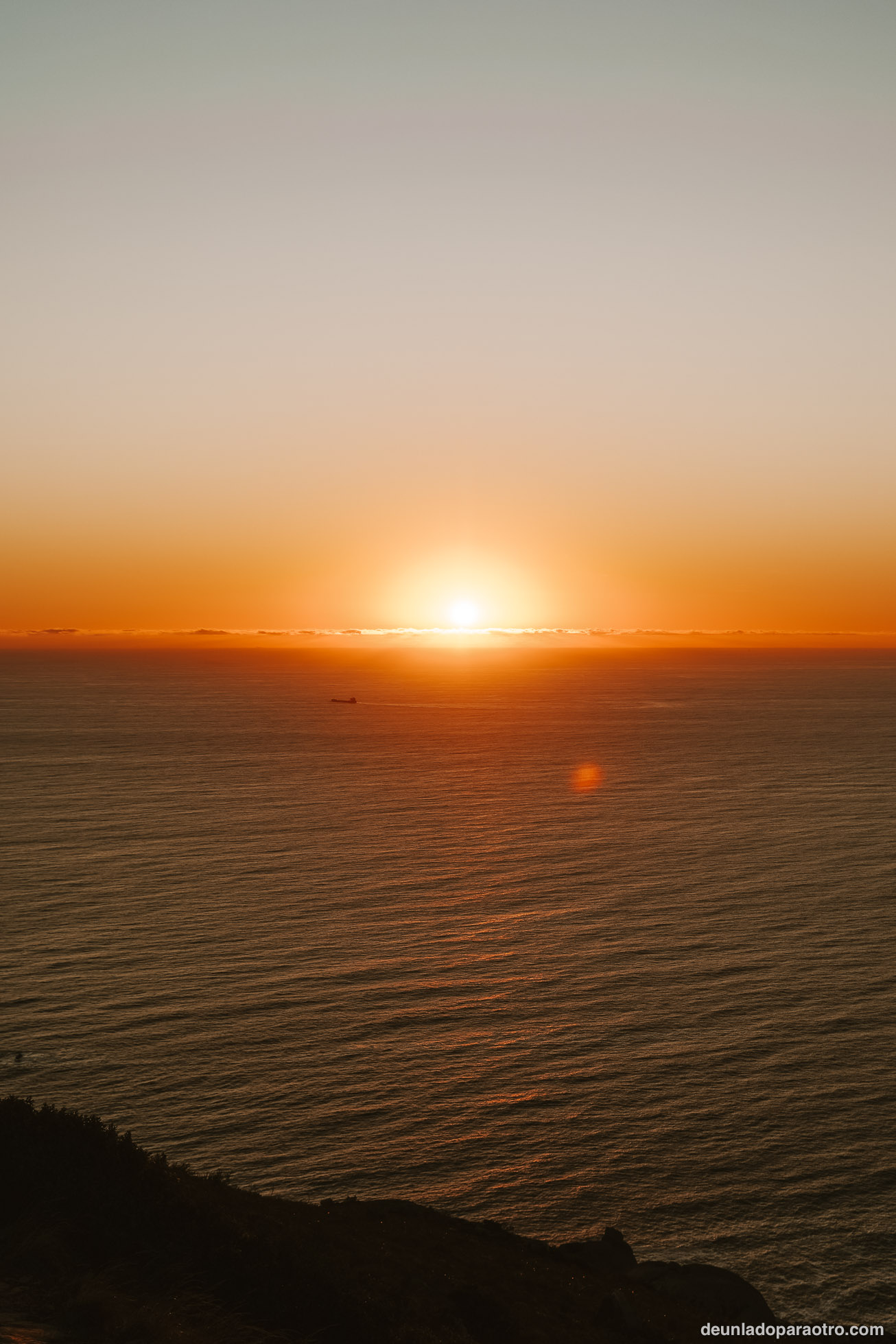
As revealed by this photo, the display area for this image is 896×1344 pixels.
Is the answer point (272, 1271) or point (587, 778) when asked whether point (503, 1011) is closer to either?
point (272, 1271)

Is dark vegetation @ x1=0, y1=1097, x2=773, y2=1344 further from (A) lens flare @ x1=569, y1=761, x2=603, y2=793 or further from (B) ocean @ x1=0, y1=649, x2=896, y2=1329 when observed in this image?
(A) lens flare @ x1=569, y1=761, x2=603, y2=793

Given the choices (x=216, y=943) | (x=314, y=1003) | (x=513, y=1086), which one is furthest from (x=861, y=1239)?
(x=216, y=943)

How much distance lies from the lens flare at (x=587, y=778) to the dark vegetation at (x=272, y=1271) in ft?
289

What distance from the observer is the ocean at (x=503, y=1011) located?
31.3 meters

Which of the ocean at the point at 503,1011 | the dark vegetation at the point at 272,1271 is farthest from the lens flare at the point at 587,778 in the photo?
the dark vegetation at the point at 272,1271

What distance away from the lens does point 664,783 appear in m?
119

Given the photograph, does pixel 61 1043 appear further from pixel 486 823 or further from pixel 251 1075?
pixel 486 823

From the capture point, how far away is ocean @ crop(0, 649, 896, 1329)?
3130cm

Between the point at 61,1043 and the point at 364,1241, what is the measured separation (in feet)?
67.9

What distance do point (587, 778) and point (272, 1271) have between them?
10441 cm

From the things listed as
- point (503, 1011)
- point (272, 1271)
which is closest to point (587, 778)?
point (503, 1011)

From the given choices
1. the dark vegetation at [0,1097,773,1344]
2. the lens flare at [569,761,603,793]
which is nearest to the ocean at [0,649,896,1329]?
the dark vegetation at [0,1097,773,1344]

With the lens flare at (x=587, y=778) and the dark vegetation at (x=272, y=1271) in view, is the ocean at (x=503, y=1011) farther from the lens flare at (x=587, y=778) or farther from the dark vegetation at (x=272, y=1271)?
the lens flare at (x=587, y=778)

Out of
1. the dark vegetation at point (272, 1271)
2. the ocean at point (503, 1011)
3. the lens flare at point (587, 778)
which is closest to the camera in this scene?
the dark vegetation at point (272, 1271)
